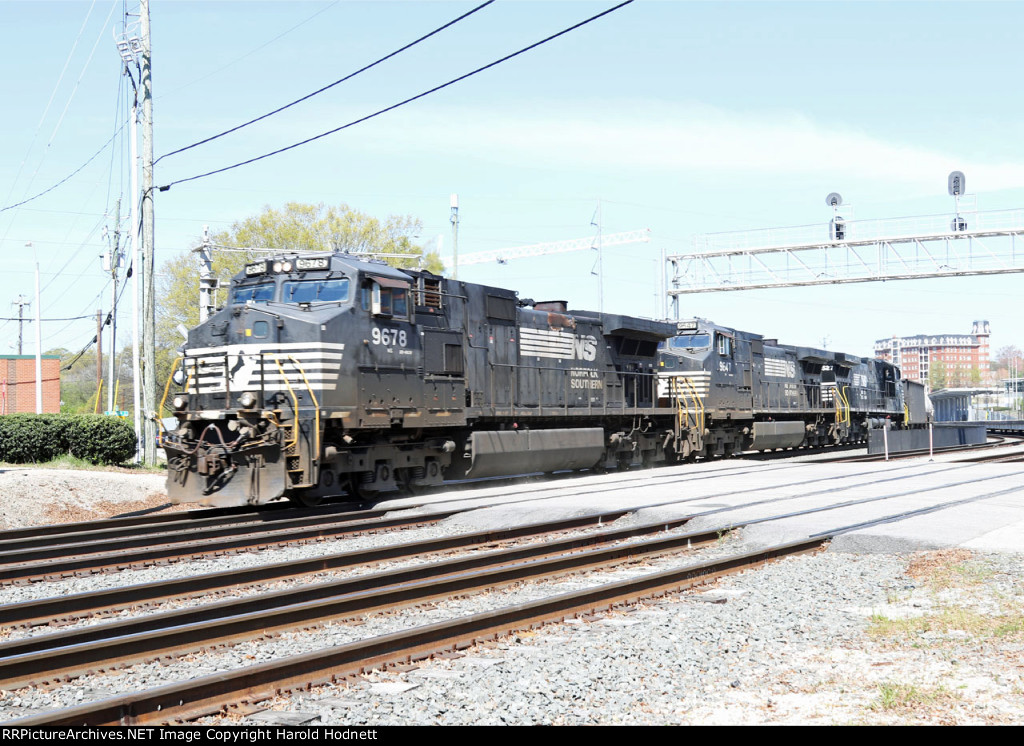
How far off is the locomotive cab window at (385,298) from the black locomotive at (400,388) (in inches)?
1.2

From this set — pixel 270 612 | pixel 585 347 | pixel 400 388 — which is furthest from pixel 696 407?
pixel 270 612

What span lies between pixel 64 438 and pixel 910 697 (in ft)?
70.5

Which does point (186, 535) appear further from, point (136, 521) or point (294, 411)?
point (136, 521)

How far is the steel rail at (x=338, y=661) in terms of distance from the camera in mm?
4562

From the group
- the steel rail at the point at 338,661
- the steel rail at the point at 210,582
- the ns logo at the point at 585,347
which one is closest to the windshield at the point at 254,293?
the steel rail at the point at 210,582

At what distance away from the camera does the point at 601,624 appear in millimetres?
7027

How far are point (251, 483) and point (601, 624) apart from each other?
736cm

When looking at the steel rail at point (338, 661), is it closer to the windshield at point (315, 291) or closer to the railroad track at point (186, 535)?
the railroad track at point (186, 535)

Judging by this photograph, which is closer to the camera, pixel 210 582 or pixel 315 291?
pixel 210 582

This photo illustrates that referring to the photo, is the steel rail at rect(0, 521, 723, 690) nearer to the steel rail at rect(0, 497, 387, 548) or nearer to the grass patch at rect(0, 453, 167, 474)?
the steel rail at rect(0, 497, 387, 548)

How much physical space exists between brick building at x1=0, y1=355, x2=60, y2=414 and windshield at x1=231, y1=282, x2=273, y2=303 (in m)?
40.5

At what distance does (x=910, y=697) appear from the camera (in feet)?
16.3

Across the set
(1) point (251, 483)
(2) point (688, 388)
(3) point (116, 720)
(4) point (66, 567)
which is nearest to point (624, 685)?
(3) point (116, 720)

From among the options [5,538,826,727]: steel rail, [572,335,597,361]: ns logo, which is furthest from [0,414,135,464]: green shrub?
[5,538,826,727]: steel rail
